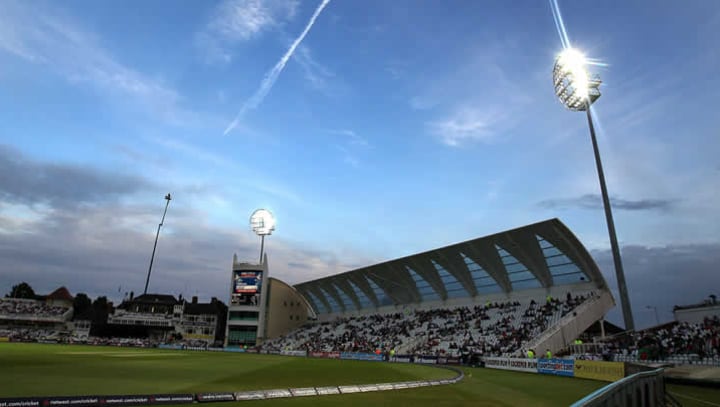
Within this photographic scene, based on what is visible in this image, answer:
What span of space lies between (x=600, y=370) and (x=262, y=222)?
66.6 meters

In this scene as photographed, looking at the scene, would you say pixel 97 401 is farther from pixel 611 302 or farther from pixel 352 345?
pixel 352 345

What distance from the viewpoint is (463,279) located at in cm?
5284

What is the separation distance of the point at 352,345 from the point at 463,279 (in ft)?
61.7

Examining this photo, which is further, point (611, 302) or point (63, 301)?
point (63, 301)

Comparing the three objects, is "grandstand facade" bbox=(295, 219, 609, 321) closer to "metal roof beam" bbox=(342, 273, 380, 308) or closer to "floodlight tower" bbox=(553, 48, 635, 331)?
"metal roof beam" bbox=(342, 273, 380, 308)

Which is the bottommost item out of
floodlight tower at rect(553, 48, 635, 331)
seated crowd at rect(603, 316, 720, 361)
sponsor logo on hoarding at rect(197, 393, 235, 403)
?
sponsor logo on hoarding at rect(197, 393, 235, 403)

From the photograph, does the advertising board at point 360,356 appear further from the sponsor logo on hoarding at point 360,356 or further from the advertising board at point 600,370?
the advertising board at point 600,370

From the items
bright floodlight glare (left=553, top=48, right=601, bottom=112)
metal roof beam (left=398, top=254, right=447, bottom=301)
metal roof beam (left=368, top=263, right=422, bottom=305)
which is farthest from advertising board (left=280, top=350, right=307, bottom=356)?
bright floodlight glare (left=553, top=48, right=601, bottom=112)

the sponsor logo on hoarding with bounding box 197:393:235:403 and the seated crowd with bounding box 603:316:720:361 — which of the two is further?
the seated crowd with bounding box 603:316:720:361

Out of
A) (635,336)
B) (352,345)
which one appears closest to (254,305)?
(352,345)

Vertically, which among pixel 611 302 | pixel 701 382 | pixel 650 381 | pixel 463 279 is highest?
pixel 463 279

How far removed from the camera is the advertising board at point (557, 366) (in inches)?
1092

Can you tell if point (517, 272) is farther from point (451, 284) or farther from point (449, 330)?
point (451, 284)

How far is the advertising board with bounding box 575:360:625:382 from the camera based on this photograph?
74.9ft
